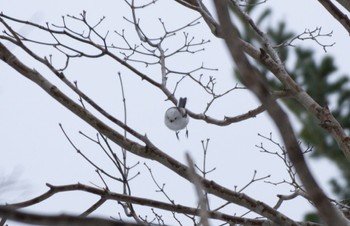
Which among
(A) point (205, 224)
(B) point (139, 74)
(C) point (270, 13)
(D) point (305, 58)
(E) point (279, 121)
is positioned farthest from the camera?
(D) point (305, 58)

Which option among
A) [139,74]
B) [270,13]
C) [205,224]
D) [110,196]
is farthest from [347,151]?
[205,224]

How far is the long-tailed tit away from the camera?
2.87 metres

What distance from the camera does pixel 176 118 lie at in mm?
2863

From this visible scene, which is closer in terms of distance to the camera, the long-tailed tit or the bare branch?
the bare branch

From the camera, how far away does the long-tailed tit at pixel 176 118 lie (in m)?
2.87

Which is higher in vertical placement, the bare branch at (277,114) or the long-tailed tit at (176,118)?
the long-tailed tit at (176,118)

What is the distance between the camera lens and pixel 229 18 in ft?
1.48

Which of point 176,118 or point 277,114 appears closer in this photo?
point 277,114

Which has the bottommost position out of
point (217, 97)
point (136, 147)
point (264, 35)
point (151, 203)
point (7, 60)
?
point (151, 203)

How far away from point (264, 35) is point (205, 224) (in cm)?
298

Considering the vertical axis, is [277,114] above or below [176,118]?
below

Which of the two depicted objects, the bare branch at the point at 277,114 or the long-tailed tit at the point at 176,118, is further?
the long-tailed tit at the point at 176,118

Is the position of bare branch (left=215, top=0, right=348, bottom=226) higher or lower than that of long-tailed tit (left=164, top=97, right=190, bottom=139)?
lower

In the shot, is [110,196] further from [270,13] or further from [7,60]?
[270,13]
